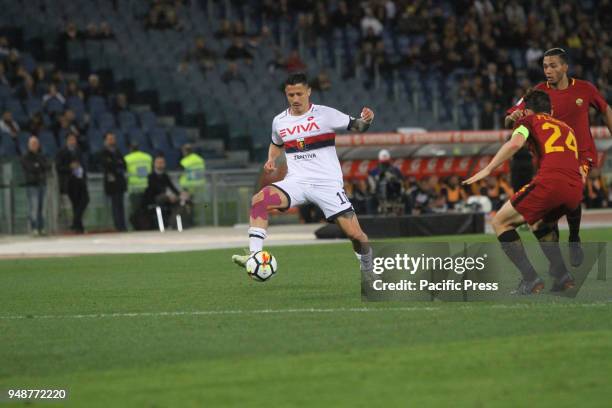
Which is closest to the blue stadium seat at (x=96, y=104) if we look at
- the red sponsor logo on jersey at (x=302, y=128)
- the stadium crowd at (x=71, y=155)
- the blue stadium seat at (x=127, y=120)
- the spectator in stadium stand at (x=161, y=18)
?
the stadium crowd at (x=71, y=155)

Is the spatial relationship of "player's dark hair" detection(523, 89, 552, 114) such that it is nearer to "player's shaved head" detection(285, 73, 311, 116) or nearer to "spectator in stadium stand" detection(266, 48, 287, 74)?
"player's shaved head" detection(285, 73, 311, 116)

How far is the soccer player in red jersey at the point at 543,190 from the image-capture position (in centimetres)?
1198

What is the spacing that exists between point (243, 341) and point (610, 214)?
2487 centimetres

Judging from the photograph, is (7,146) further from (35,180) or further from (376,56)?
(376,56)

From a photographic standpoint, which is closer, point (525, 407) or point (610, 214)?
point (525, 407)

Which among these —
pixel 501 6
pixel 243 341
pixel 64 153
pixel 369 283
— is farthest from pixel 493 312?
pixel 501 6

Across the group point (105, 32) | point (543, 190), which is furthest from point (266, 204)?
point (105, 32)

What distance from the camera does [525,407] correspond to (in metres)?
7.02

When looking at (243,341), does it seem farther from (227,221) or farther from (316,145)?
(227,221)

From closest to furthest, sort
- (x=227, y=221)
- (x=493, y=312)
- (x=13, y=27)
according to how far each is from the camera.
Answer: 1. (x=493, y=312)
2. (x=227, y=221)
3. (x=13, y=27)

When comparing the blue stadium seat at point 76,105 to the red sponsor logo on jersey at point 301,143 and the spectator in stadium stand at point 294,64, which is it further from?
the red sponsor logo on jersey at point 301,143

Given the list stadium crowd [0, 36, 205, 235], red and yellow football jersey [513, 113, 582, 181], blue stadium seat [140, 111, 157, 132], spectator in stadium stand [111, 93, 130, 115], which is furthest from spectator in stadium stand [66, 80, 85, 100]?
red and yellow football jersey [513, 113, 582, 181]

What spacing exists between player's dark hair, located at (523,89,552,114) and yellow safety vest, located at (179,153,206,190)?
756 inches

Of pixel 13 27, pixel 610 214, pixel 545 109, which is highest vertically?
pixel 13 27
